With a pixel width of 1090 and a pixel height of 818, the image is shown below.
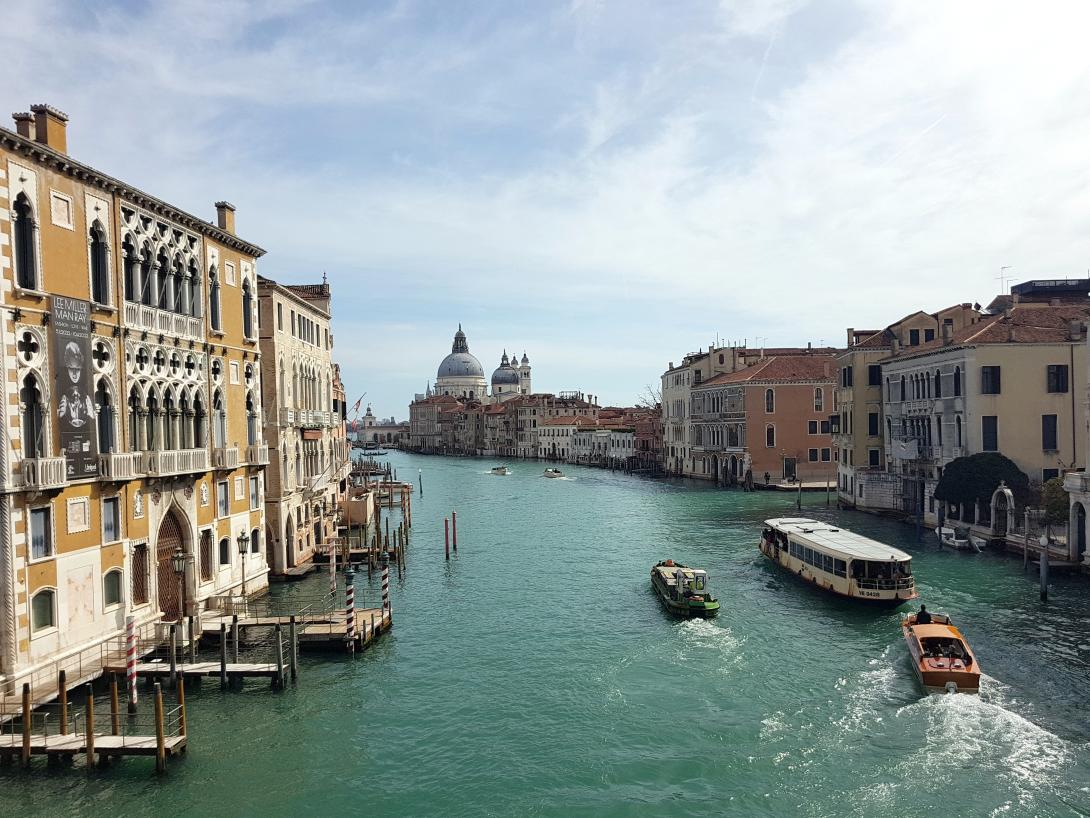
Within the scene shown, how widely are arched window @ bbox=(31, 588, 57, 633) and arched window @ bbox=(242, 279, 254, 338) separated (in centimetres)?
1085

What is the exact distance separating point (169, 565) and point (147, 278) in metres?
7.10

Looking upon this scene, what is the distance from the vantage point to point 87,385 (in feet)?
57.9

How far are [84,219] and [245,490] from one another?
32.0 ft

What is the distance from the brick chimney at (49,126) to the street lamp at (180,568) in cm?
975

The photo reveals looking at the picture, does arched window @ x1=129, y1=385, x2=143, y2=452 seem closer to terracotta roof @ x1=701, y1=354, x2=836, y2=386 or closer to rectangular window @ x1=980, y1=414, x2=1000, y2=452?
rectangular window @ x1=980, y1=414, x2=1000, y2=452

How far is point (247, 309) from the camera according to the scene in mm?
25984

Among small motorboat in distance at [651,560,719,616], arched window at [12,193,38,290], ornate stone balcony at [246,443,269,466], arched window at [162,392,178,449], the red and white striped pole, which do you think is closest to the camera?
arched window at [12,193,38,290]

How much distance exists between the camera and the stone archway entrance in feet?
67.8

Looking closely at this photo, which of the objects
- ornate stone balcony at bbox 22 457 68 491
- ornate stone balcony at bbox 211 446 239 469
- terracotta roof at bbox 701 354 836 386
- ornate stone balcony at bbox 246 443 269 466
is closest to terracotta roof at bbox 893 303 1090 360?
terracotta roof at bbox 701 354 836 386

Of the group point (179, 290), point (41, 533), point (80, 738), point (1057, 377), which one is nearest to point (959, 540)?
point (1057, 377)

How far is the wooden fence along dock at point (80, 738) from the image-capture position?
46.2ft

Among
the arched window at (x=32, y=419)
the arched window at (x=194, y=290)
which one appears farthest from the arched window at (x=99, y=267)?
the arched window at (x=194, y=290)

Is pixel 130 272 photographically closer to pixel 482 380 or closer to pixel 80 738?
pixel 80 738

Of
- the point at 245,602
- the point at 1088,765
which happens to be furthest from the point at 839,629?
the point at 245,602
